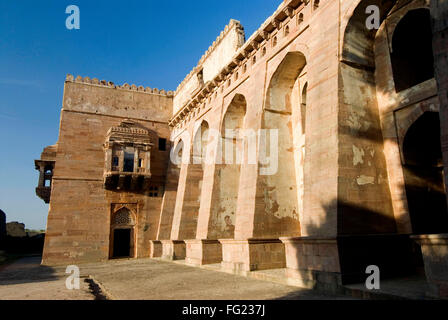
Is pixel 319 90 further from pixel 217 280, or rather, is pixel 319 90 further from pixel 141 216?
pixel 141 216

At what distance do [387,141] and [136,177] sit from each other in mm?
14457

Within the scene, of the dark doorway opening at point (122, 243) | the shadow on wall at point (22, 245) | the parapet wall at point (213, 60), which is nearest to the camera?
the parapet wall at point (213, 60)

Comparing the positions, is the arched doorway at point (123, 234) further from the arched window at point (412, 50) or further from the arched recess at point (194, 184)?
the arched window at point (412, 50)

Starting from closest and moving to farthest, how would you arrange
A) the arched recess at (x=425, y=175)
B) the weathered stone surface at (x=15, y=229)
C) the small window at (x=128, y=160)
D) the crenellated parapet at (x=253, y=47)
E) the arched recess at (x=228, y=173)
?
the arched recess at (x=425, y=175) < the crenellated parapet at (x=253, y=47) < the arched recess at (x=228, y=173) < the small window at (x=128, y=160) < the weathered stone surface at (x=15, y=229)

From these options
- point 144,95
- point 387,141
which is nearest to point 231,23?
point 144,95

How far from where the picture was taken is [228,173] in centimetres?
1472

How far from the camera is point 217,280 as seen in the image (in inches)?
369

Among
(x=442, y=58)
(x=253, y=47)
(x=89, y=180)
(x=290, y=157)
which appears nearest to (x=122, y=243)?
(x=89, y=180)

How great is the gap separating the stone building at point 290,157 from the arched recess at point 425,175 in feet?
0.11

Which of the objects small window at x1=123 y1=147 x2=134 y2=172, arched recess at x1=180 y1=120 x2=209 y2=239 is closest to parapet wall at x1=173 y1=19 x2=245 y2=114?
arched recess at x1=180 y1=120 x2=209 y2=239

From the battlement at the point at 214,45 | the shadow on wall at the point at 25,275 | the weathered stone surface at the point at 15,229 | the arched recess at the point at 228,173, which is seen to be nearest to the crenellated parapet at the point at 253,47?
the battlement at the point at 214,45

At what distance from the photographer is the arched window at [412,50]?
829 centimetres

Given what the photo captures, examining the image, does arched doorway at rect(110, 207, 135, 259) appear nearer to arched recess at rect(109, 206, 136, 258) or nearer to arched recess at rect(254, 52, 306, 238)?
arched recess at rect(109, 206, 136, 258)

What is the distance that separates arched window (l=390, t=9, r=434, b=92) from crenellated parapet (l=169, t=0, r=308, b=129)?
2.63 metres
